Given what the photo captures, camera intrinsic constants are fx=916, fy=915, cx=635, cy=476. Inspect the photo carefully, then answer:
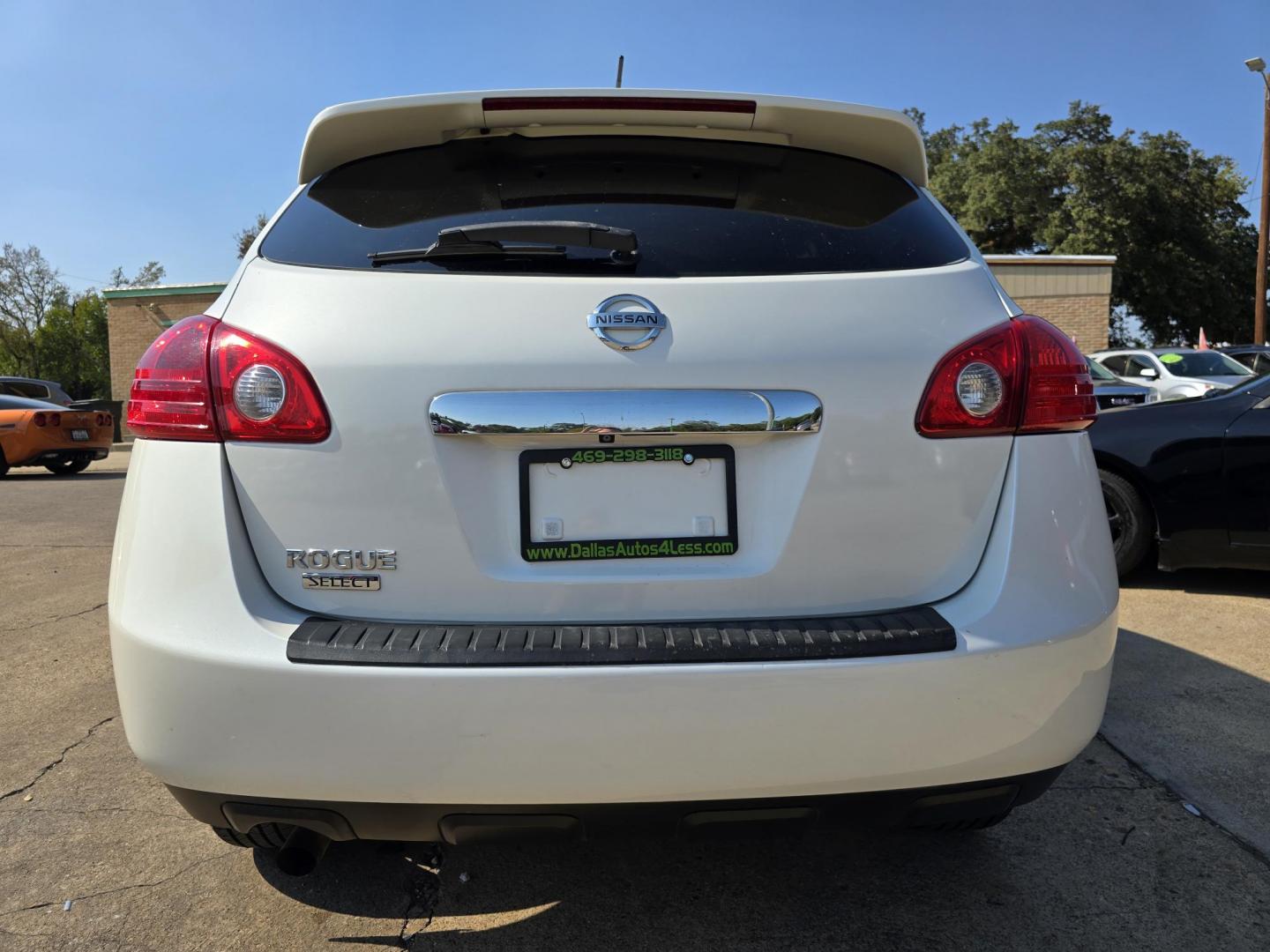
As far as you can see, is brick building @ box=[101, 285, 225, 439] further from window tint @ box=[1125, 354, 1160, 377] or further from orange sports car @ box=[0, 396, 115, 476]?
window tint @ box=[1125, 354, 1160, 377]

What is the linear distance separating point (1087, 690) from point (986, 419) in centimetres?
53

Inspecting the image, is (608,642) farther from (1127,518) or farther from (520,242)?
(1127,518)

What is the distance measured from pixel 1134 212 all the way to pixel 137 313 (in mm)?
37170

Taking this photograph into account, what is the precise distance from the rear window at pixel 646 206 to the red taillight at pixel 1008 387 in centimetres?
21

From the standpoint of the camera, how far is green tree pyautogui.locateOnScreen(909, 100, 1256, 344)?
37.5 meters

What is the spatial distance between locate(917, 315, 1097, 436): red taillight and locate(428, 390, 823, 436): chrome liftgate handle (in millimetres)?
251

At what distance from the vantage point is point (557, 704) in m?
1.48

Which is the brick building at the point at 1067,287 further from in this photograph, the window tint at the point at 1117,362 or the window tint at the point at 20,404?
the window tint at the point at 20,404

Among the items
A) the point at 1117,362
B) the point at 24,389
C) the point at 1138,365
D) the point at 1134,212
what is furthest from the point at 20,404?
the point at 1134,212

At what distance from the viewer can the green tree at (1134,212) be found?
123 ft

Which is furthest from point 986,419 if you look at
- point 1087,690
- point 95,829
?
point 95,829

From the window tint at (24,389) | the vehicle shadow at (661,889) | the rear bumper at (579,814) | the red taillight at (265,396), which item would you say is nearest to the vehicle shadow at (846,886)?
the vehicle shadow at (661,889)

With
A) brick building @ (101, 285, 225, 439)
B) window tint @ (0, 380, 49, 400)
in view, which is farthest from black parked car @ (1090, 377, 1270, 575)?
brick building @ (101, 285, 225, 439)

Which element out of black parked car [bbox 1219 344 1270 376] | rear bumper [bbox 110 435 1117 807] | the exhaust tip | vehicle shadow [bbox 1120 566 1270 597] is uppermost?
black parked car [bbox 1219 344 1270 376]
